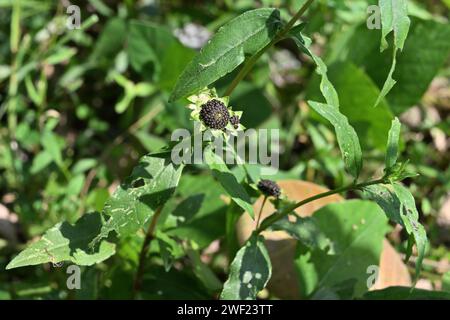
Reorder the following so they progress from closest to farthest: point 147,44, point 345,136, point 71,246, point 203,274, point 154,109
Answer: point 345,136, point 71,246, point 203,274, point 147,44, point 154,109

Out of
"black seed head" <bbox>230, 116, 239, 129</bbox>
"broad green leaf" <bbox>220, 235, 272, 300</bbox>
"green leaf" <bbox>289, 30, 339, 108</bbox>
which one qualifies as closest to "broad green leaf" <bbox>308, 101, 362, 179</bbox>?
"green leaf" <bbox>289, 30, 339, 108</bbox>

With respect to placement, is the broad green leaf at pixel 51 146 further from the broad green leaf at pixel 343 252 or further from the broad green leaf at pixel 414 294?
the broad green leaf at pixel 414 294

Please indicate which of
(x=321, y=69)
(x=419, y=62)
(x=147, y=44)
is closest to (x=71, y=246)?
(x=321, y=69)

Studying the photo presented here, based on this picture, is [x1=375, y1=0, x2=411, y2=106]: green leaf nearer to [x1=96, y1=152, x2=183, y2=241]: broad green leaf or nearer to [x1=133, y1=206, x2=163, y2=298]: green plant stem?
[x1=96, y1=152, x2=183, y2=241]: broad green leaf

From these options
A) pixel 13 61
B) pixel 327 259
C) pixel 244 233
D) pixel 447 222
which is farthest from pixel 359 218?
pixel 13 61

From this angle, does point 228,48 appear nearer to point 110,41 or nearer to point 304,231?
point 304,231
